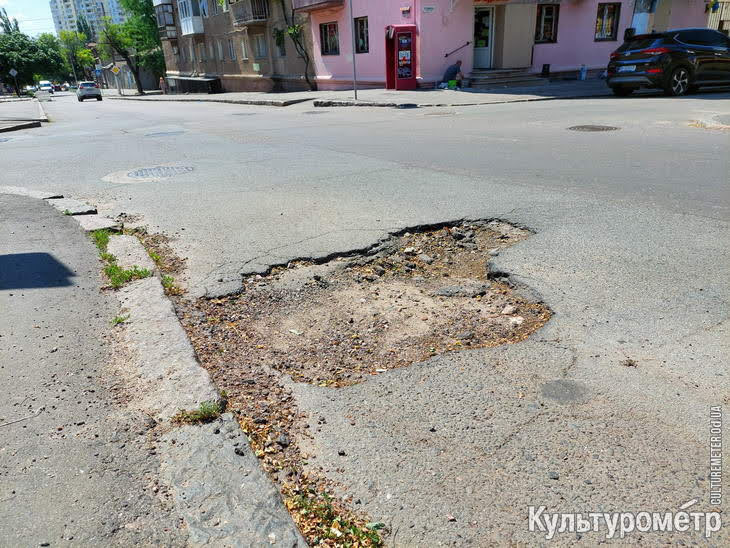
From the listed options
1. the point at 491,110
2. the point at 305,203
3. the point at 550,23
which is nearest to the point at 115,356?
the point at 305,203

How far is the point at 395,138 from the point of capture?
1145 centimetres

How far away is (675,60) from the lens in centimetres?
1656

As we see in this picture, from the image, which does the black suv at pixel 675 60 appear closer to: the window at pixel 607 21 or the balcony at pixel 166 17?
the window at pixel 607 21

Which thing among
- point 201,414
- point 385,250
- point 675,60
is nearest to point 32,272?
point 201,414

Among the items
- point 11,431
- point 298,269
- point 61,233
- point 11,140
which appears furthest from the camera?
point 11,140

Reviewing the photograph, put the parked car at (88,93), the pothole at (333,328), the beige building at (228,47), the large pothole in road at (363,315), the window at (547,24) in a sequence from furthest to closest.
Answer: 1. the parked car at (88,93)
2. the beige building at (228,47)
3. the window at (547,24)
4. the large pothole in road at (363,315)
5. the pothole at (333,328)

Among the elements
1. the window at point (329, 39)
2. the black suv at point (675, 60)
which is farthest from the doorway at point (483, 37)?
the black suv at point (675, 60)

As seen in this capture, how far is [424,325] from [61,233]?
13.7 ft

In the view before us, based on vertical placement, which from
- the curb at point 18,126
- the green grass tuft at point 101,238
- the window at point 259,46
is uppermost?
the window at point 259,46

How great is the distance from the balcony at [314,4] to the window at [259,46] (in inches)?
252

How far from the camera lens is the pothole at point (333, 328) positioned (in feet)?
7.84

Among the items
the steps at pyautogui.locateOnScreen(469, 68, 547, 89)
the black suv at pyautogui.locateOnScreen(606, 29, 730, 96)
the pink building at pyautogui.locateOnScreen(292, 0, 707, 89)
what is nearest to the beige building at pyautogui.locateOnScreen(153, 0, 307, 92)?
the pink building at pyautogui.locateOnScreen(292, 0, 707, 89)

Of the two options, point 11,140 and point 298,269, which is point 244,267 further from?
point 11,140

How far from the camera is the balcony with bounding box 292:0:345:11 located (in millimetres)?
25641
